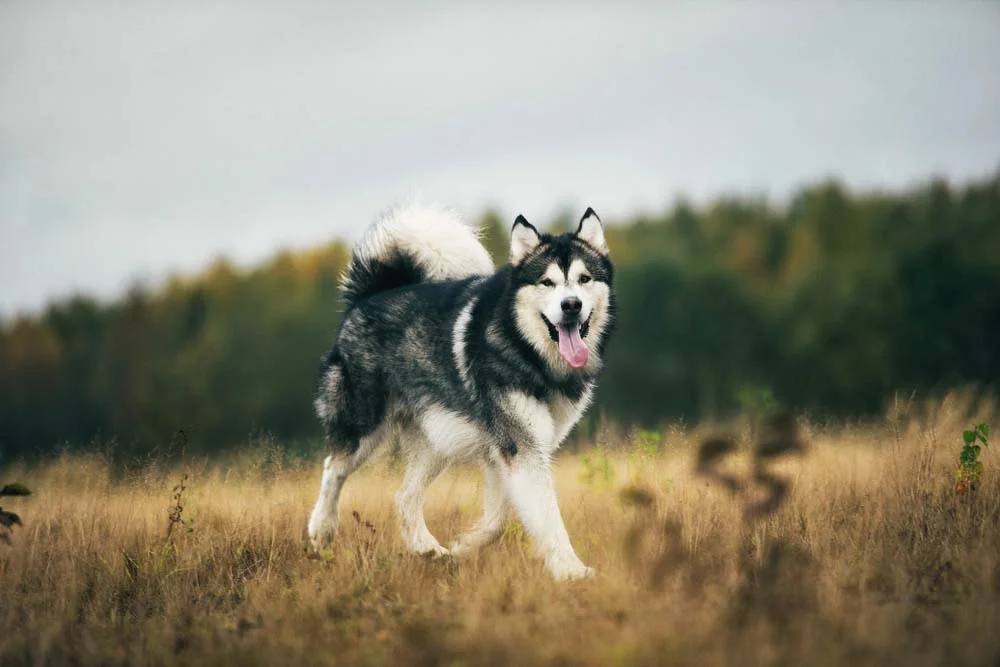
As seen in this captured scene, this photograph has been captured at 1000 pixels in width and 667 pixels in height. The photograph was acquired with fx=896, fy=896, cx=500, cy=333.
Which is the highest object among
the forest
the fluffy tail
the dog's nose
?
the fluffy tail

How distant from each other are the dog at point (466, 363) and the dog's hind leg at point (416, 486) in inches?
0.4

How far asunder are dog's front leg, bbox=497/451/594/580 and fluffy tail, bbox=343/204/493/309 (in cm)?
Result: 222

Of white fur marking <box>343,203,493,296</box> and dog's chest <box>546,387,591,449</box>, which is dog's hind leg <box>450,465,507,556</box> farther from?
white fur marking <box>343,203,493,296</box>

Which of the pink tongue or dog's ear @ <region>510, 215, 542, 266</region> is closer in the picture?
the pink tongue

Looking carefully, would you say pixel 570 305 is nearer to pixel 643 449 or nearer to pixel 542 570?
A: pixel 542 570

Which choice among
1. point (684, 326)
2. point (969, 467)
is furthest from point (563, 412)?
point (684, 326)

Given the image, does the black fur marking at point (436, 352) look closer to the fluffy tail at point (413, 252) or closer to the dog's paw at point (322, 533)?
the fluffy tail at point (413, 252)

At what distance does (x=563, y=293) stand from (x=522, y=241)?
62cm

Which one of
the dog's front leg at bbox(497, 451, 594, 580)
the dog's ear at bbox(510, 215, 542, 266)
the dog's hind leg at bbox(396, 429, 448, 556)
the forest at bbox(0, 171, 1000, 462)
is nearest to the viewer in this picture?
the dog's front leg at bbox(497, 451, 594, 580)

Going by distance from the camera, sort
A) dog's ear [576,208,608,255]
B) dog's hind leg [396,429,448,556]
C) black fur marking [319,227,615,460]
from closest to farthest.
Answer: black fur marking [319,227,615,460] → dog's ear [576,208,608,255] → dog's hind leg [396,429,448,556]

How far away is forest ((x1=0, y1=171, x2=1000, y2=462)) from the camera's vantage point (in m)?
38.0

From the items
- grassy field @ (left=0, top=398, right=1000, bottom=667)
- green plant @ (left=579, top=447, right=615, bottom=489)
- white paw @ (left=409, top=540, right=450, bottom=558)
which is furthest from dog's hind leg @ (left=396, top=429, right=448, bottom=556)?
green plant @ (left=579, top=447, right=615, bottom=489)

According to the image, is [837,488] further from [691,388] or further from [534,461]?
[691,388]

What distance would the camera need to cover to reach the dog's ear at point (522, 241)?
20.2 ft
